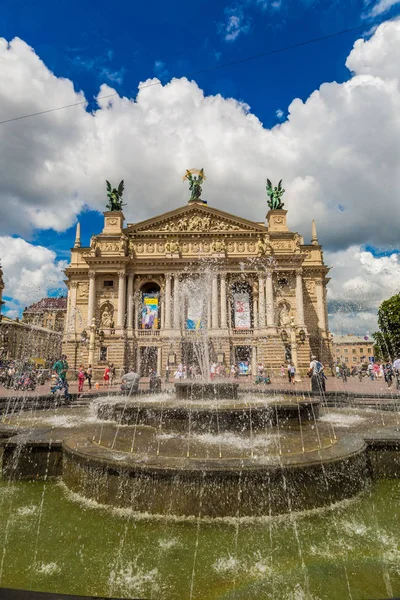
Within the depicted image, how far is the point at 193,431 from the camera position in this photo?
8398 mm

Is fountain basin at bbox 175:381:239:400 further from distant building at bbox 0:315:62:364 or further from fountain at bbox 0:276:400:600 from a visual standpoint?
distant building at bbox 0:315:62:364

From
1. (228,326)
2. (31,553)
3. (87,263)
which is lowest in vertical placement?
(31,553)

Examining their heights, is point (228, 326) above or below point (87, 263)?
below

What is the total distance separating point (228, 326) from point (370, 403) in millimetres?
26311

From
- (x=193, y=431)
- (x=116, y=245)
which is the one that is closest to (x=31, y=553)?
(x=193, y=431)

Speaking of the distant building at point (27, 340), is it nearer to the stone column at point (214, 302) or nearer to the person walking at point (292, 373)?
the stone column at point (214, 302)

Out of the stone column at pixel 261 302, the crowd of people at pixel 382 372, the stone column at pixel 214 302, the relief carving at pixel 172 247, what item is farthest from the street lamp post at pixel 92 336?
the crowd of people at pixel 382 372

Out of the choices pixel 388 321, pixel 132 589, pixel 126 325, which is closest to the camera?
pixel 132 589

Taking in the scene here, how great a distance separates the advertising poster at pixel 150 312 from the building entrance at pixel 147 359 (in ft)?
8.36

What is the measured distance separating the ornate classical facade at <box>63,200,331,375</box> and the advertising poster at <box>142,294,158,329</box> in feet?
0.37

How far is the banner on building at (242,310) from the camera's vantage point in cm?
4038

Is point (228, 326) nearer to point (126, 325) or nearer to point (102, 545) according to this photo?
point (126, 325)

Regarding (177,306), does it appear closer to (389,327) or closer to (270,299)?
(270,299)

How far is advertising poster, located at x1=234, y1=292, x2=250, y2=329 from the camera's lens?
132 ft
